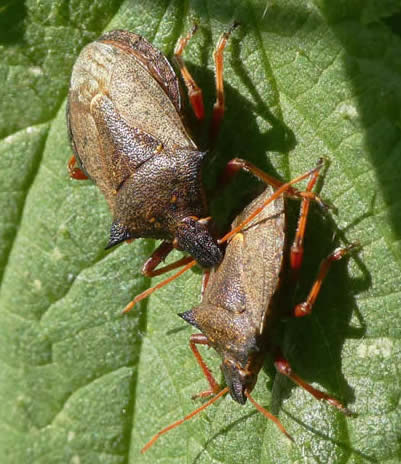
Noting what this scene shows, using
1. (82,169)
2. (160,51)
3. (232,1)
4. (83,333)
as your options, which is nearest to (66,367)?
(83,333)

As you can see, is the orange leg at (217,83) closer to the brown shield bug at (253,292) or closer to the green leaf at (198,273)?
the green leaf at (198,273)

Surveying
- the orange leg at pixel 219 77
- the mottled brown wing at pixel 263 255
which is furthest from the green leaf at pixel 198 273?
the mottled brown wing at pixel 263 255

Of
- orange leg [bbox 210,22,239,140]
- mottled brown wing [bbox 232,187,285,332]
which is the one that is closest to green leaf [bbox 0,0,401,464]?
orange leg [bbox 210,22,239,140]

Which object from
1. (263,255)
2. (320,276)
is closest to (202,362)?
(263,255)

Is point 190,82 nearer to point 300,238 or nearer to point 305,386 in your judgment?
point 300,238

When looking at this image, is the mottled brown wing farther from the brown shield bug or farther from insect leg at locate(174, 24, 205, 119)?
insect leg at locate(174, 24, 205, 119)
